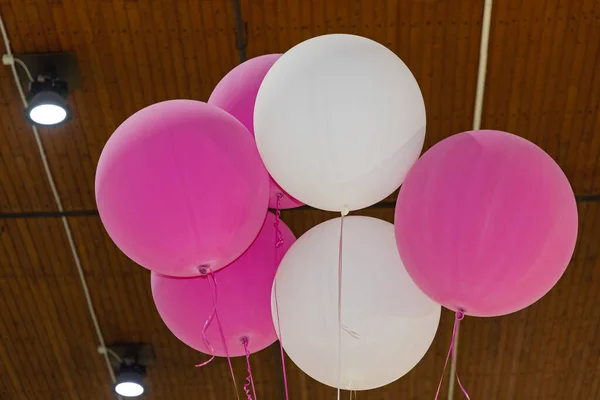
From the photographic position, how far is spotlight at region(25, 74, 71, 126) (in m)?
3.75

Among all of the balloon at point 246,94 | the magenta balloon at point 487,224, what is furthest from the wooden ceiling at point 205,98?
the magenta balloon at point 487,224

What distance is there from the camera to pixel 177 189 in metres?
2.09

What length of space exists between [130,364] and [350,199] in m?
3.27

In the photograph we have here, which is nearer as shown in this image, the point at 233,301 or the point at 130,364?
the point at 233,301

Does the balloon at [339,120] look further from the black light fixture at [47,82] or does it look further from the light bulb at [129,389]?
the light bulb at [129,389]

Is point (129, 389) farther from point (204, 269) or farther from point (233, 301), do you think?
point (204, 269)

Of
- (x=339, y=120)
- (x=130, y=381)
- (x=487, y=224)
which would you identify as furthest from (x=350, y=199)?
(x=130, y=381)

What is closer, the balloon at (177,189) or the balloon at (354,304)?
the balloon at (177,189)

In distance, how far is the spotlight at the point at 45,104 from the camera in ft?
12.3

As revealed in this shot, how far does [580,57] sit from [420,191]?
2.29m

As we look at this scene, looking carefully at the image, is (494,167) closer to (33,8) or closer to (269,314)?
(269,314)

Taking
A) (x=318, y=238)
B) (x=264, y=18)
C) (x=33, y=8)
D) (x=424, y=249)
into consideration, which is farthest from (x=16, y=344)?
(x=424, y=249)

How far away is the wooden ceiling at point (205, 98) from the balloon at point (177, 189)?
183cm

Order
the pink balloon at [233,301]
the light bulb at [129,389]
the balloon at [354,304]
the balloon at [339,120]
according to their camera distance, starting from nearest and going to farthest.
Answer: the balloon at [339,120] → the balloon at [354,304] → the pink balloon at [233,301] → the light bulb at [129,389]
